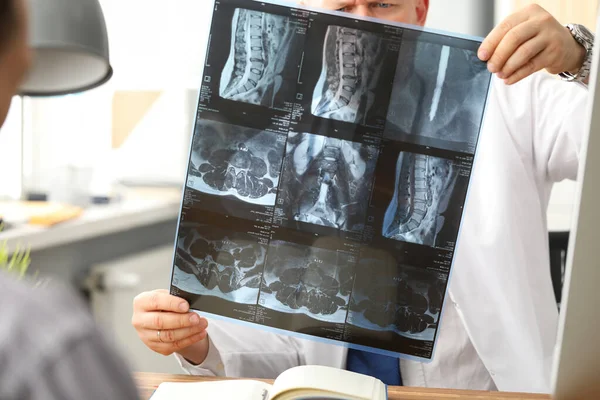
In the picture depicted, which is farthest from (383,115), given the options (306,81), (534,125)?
(534,125)

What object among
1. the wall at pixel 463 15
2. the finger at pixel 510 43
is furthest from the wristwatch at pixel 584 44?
the wall at pixel 463 15

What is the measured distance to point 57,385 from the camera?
29cm

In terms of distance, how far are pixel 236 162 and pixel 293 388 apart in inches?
14.1

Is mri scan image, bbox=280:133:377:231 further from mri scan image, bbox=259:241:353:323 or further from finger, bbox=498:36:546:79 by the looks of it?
finger, bbox=498:36:546:79

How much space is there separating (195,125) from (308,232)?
0.76 ft

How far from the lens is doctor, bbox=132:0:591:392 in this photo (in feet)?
3.41

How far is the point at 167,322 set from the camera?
98cm

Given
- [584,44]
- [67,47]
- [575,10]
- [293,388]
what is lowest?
[293,388]

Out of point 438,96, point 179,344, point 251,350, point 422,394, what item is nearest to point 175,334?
point 179,344

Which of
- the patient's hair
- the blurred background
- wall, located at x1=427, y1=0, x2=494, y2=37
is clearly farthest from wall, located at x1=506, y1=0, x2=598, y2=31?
the patient's hair

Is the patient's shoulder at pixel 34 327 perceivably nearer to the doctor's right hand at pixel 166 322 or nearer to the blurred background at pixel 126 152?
the doctor's right hand at pixel 166 322

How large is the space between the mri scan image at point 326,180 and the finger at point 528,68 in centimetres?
23

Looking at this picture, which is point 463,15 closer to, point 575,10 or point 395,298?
point 575,10

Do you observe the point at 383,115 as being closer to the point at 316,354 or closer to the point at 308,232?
the point at 308,232
